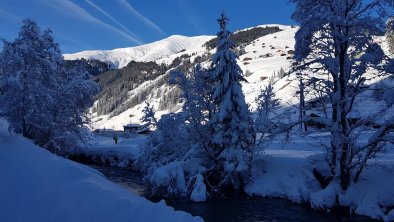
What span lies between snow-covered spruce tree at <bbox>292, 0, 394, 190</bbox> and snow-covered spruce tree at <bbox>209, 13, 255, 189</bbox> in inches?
293

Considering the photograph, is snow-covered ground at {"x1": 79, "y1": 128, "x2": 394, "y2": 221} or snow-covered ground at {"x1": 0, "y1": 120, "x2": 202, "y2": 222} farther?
snow-covered ground at {"x1": 79, "y1": 128, "x2": 394, "y2": 221}

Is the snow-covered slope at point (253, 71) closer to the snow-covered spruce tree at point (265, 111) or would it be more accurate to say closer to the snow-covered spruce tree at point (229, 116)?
the snow-covered spruce tree at point (265, 111)

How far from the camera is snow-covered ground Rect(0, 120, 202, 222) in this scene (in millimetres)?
8703

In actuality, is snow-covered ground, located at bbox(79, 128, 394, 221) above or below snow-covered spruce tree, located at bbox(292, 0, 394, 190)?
below

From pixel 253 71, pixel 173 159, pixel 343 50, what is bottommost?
pixel 173 159

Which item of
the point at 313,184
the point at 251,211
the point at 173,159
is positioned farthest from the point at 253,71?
the point at 251,211

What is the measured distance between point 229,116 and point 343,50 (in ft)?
33.7

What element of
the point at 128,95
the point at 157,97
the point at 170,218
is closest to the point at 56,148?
the point at 170,218

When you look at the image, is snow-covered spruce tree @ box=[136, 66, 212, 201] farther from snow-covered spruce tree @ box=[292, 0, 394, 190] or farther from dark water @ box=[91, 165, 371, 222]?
snow-covered spruce tree @ box=[292, 0, 394, 190]

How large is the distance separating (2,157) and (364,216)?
17176 mm

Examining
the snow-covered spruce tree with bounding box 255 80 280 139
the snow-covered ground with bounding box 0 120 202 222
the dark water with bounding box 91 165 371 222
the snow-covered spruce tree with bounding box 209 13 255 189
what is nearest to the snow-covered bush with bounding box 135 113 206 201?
the dark water with bounding box 91 165 371 222

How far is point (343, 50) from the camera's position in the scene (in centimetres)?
1970

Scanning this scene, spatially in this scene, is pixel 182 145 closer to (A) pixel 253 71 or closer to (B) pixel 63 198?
(B) pixel 63 198

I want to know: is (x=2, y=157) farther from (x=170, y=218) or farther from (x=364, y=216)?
(x=364, y=216)
